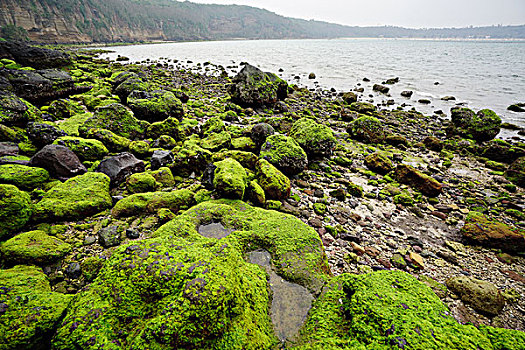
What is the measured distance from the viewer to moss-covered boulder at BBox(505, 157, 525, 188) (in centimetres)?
925

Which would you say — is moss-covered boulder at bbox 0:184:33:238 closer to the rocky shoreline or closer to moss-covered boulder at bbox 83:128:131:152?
the rocky shoreline

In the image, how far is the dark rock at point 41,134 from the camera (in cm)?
757

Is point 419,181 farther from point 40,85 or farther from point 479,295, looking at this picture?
point 40,85

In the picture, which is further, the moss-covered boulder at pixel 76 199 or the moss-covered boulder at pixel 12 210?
the moss-covered boulder at pixel 76 199

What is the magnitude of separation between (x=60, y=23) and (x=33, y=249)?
367 ft

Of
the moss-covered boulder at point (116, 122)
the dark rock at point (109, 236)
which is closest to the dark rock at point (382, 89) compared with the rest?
the moss-covered boulder at point (116, 122)

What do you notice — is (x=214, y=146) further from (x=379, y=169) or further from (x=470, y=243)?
(x=470, y=243)

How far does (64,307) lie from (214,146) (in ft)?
22.9

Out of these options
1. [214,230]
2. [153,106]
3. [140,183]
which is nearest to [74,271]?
[214,230]

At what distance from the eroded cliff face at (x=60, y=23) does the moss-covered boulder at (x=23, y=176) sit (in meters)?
93.9

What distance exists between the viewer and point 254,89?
56.7 ft

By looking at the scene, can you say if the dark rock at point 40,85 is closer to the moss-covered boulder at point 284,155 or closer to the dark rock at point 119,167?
the dark rock at point 119,167

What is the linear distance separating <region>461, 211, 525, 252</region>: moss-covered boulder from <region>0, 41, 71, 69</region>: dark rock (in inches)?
1127

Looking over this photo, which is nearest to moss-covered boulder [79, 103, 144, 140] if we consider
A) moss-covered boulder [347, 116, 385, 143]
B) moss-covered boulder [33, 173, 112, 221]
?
moss-covered boulder [33, 173, 112, 221]
